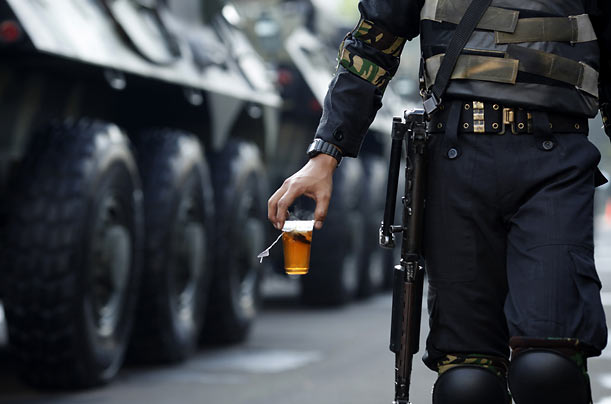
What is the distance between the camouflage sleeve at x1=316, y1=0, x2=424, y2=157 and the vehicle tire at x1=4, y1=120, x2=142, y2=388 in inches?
106

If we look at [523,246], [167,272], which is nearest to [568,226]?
[523,246]

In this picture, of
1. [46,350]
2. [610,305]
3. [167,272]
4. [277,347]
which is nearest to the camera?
[46,350]

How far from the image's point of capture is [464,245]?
3580mm

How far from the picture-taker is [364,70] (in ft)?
12.3

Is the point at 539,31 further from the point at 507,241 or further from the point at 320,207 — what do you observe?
the point at 320,207

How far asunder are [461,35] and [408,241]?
0.50 metres

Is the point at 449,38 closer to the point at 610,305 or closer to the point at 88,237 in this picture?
the point at 88,237

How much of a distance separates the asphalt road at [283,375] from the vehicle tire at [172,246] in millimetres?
172

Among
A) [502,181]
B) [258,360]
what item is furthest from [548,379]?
[258,360]

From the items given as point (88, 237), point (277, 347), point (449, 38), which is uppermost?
point (449, 38)

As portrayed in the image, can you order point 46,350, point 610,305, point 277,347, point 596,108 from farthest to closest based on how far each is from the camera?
point 610,305
point 277,347
point 46,350
point 596,108

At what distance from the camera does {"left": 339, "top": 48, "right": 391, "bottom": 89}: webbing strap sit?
375cm

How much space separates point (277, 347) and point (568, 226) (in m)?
5.66

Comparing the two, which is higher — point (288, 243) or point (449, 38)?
point (449, 38)
